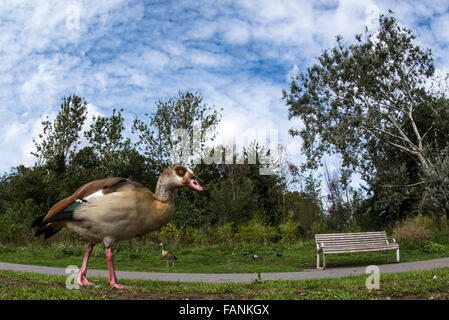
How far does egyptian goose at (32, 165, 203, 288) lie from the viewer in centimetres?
439

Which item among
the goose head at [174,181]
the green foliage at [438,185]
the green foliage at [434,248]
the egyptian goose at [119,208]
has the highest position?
the green foliage at [438,185]

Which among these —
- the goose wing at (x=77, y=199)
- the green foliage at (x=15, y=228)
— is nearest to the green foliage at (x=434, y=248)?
the goose wing at (x=77, y=199)

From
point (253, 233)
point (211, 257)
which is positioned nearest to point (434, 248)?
point (253, 233)

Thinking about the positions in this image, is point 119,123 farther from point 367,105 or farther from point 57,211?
point 57,211

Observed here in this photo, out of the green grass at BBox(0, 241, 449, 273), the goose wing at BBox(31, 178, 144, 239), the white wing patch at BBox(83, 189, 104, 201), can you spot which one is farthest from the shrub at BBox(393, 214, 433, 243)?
the white wing patch at BBox(83, 189, 104, 201)

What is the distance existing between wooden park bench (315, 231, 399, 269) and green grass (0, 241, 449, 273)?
46cm

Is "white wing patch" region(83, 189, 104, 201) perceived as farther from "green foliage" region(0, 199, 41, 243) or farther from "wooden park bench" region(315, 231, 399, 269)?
"green foliage" region(0, 199, 41, 243)

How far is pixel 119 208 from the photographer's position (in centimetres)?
437

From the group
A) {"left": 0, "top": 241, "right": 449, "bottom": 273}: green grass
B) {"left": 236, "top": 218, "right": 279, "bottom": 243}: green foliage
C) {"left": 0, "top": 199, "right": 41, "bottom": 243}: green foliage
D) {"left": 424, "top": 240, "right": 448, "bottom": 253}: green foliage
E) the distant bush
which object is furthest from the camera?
{"left": 0, "top": 199, "right": 41, "bottom": 243}: green foliage

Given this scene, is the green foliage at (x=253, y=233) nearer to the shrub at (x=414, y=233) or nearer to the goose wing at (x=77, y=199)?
the shrub at (x=414, y=233)

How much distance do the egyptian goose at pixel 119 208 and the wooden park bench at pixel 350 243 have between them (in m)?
7.80

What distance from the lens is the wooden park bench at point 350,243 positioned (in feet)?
37.6
